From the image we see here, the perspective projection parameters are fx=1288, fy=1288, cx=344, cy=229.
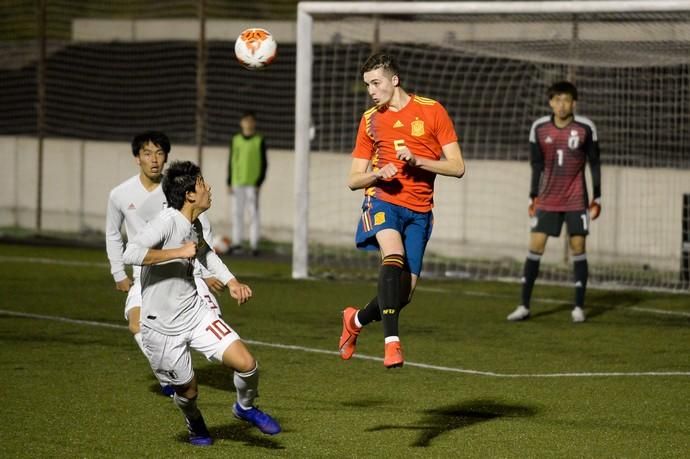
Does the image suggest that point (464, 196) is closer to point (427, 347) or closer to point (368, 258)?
point (368, 258)

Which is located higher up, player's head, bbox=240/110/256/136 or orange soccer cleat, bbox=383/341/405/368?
player's head, bbox=240/110/256/136

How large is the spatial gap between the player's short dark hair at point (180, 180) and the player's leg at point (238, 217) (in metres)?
12.6

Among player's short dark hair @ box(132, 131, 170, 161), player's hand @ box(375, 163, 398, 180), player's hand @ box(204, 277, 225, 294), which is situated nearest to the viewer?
player's hand @ box(375, 163, 398, 180)

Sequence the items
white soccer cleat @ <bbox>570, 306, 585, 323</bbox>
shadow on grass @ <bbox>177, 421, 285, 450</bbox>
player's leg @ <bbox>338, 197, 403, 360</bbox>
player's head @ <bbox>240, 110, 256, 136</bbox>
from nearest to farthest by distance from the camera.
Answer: shadow on grass @ <bbox>177, 421, 285, 450</bbox>
player's leg @ <bbox>338, 197, 403, 360</bbox>
white soccer cleat @ <bbox>570, 306, 585, 323</bbox>
player's head @ <bbox>240, 110, 256, 136</bbox>

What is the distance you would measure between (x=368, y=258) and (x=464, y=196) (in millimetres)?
1744

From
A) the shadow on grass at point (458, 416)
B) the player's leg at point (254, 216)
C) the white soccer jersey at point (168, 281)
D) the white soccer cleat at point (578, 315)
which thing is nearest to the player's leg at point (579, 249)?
the white soccer cleat at point (578, 315)

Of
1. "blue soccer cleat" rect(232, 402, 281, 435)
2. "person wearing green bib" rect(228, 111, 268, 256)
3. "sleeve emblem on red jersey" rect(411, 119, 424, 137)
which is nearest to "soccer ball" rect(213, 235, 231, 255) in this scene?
"person wearing green bib" rect(228, 111, 268, 256)

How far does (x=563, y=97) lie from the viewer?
13109mm

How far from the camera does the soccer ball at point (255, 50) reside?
10.1 m

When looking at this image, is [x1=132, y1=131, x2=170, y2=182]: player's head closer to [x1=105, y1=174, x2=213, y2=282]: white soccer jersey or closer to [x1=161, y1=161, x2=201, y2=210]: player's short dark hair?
[x1=105, y1=174, x2=213, y2=282]: white soccer jersey

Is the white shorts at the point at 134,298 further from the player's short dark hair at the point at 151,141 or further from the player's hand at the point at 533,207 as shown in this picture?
the player's hand at the point at 533,207

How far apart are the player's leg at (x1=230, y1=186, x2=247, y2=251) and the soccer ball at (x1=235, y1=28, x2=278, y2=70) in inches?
401

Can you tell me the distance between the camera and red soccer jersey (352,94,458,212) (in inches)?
332

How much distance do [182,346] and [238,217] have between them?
12762mm
